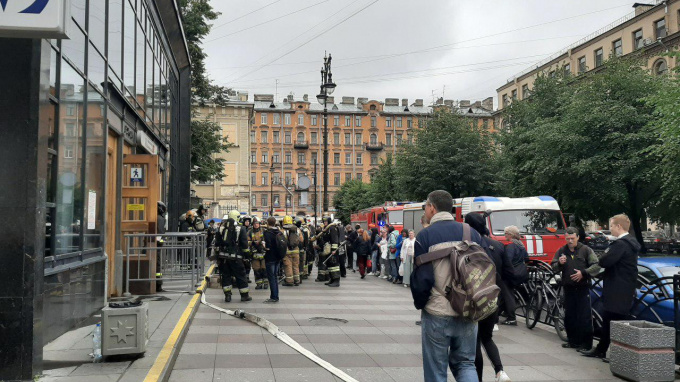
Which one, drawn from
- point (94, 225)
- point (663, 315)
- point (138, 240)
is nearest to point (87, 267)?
point (94, 225)

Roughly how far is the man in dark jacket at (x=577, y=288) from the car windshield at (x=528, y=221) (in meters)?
9.06

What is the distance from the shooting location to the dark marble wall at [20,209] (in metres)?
5.71

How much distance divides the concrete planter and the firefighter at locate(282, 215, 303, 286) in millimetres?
9760

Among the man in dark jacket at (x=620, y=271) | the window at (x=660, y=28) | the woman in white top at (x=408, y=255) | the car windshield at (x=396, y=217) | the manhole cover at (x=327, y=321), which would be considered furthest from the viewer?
the window at (x=660, y=28)

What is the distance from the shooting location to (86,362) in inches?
255

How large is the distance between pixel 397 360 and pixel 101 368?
365cm

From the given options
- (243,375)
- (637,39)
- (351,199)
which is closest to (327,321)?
(243,375)

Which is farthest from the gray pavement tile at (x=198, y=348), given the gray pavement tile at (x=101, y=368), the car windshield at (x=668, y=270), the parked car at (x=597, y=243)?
the parked car at (x=597, y=243)

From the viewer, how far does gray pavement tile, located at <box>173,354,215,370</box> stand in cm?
732

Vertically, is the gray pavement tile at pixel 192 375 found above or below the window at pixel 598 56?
below

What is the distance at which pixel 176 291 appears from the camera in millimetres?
13453

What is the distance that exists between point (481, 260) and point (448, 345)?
74 cm

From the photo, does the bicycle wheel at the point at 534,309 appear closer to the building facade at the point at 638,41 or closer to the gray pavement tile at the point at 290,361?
the gray pavement tile at the point at 290,361

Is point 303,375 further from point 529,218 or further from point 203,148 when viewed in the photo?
point 203,148
